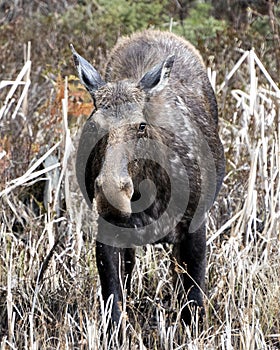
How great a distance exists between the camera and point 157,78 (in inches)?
190

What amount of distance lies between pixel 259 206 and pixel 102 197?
247cm

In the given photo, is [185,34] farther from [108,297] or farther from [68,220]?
[108,297]

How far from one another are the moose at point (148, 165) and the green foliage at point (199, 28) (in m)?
3.64

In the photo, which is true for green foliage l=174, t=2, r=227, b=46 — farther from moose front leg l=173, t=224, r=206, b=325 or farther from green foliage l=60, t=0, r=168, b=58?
moose front leg l=173, t=224, r=206, b=325

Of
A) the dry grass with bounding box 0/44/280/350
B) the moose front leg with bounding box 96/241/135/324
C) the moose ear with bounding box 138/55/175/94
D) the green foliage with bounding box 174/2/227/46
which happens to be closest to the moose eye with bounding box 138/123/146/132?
the moose ear with bounding box 138/55/175/94

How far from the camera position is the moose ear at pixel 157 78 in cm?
482

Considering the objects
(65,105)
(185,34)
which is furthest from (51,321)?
(185,34)

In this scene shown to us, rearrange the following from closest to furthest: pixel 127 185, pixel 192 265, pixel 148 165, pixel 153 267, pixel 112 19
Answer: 1. pixel 127 185
2. pixel 148 165
3. pixel 192 265
4. pixel 153 267
5. pixel 112 19

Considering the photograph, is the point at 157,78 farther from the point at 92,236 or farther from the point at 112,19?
the point at 112,19

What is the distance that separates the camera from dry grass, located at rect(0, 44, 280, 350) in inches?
195

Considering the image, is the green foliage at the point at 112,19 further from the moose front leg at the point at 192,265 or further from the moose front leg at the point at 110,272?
the moose front leg at the point at 110,272

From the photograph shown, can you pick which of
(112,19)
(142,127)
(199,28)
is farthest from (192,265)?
Answer: (112,19)

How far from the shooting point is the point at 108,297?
16.6ft

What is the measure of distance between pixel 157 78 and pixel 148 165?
1.77 ft
